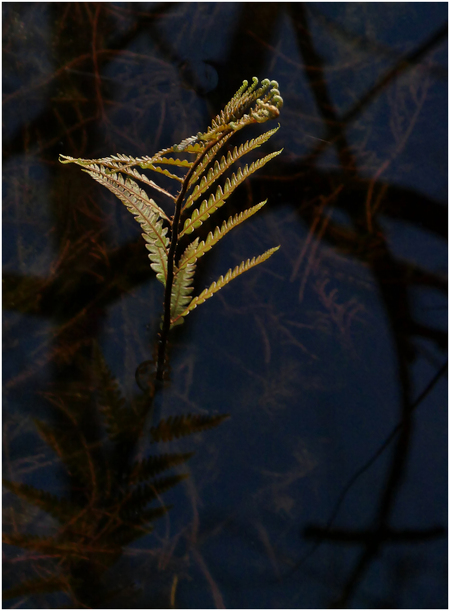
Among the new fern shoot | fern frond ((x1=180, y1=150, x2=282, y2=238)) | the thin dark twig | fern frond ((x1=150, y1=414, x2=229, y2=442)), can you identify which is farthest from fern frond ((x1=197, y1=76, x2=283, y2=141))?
the thin dark twig

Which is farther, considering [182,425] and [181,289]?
[182,425]

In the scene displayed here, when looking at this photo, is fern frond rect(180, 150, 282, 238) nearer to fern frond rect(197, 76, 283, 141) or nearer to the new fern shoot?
the new fern shoot

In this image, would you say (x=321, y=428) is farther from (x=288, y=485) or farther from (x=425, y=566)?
(x=425, y=566)

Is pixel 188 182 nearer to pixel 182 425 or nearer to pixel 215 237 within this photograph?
pixel 215 237

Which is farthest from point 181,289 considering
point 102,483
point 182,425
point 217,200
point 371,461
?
point 371,461

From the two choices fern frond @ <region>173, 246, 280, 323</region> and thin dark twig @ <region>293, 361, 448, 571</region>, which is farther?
thin dark twig @ <region>293, 361, 448, 571</region>

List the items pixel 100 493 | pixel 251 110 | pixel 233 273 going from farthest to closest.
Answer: pixel 100 493 < pixel 233 273 < pixel 251 110

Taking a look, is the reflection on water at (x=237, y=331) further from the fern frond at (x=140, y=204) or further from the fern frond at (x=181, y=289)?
the fern frond at (x=140, y=204)

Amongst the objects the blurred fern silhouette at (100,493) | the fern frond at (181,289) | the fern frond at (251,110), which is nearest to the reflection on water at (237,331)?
the blurred fern silhouette at (100,493)
